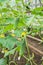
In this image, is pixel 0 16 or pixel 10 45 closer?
pixel 10 45

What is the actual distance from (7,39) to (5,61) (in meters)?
0.11

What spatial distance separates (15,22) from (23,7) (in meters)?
0.14

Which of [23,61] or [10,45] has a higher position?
[10,45]

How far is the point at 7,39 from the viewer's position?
54 cm

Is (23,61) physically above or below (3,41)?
below

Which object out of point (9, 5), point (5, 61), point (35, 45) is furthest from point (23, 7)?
point (35, 45)

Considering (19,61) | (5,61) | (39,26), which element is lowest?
(19,61)

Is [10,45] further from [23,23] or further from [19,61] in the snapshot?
[19,61]

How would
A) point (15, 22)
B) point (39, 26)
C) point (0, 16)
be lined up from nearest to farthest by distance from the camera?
point (15, 22), point (39, 26), point (0, 16)

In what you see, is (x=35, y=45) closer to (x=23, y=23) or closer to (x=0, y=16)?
(x=0, y=16)

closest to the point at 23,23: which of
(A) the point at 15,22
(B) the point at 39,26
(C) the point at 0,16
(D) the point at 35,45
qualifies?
(A) the point at 15,22

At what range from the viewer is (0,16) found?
694mm

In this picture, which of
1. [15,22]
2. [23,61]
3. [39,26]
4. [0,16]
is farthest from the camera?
[23,61]

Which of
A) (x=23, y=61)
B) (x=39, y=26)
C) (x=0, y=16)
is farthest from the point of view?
(x=23, y=61)
